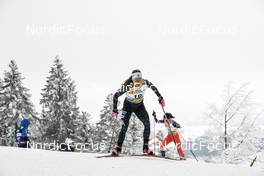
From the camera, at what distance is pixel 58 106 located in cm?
3084

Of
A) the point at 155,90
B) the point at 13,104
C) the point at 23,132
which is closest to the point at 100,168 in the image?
the point at 155,90

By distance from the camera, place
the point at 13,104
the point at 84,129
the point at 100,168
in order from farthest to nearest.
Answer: the point at 84,129 → the point at 13,104 → the point at 100,168

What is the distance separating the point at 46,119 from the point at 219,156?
15.1 metres

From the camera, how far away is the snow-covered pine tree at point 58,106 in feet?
98.6

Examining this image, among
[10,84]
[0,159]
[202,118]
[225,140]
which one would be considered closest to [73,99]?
[10,84]

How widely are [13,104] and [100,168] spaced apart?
75.8ft

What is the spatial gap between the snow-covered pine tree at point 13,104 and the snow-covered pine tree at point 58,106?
142 cm

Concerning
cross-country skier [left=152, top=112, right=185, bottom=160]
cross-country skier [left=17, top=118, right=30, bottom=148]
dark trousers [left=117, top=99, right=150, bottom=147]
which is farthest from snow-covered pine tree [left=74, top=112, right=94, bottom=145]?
dark trousers [left=117, top=99, right=150, bottom=147]

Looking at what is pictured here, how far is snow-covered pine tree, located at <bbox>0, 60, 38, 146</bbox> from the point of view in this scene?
2828cm

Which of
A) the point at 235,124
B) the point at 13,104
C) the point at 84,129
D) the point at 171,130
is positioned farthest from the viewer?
the point at 84,129

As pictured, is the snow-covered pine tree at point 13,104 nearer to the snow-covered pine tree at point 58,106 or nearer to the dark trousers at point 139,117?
the snow-covered pine tree at point 58,106

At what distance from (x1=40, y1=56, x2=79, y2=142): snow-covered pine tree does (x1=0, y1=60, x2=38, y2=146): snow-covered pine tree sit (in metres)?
1.42

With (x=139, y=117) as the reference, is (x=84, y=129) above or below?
below

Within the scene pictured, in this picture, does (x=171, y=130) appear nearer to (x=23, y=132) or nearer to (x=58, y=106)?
(x=23, y=132)
